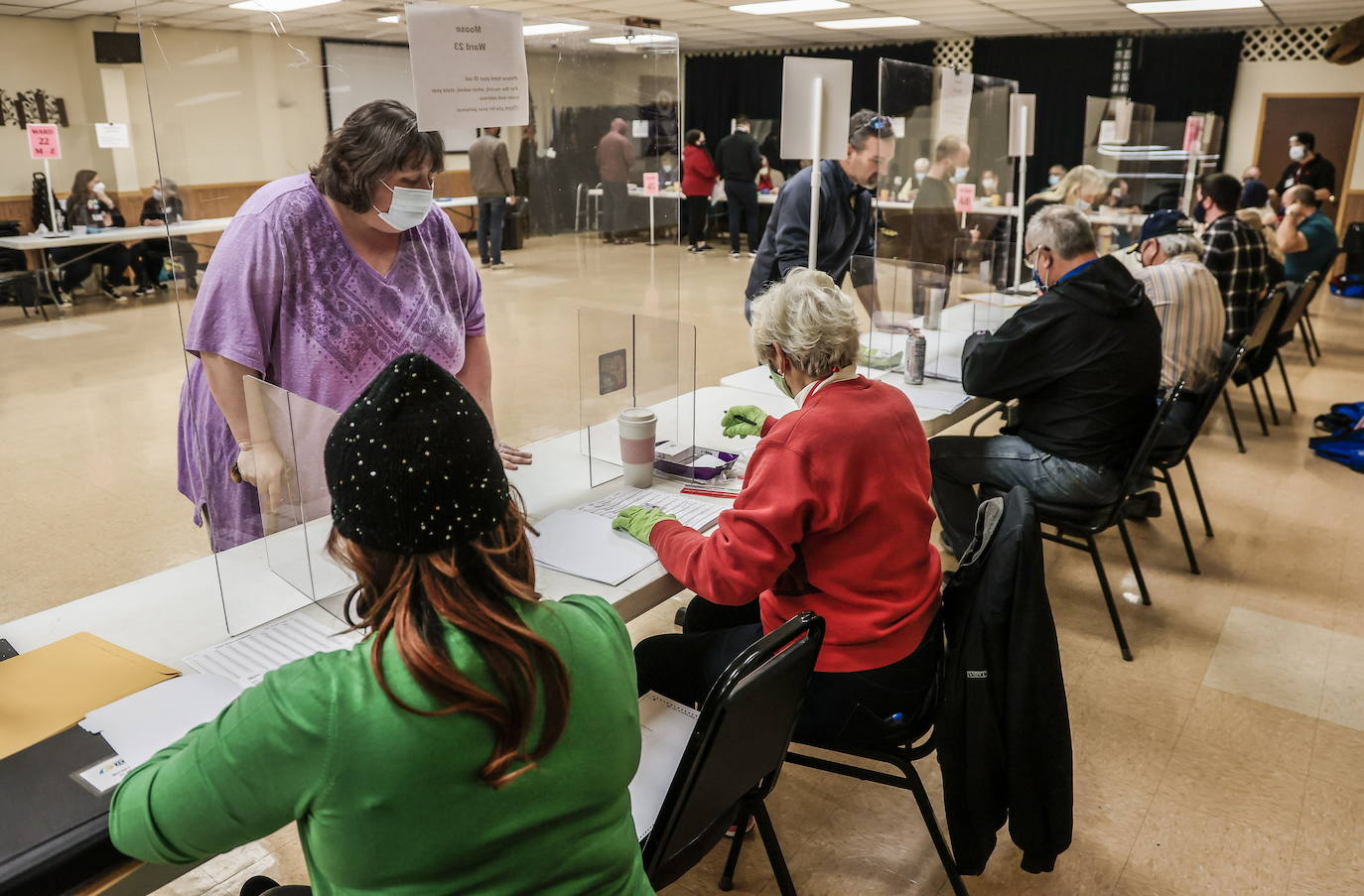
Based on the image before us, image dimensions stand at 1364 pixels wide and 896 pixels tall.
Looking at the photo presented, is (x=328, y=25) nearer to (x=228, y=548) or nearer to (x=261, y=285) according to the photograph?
(x=261, y=285)

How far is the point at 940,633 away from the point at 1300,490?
119 inches

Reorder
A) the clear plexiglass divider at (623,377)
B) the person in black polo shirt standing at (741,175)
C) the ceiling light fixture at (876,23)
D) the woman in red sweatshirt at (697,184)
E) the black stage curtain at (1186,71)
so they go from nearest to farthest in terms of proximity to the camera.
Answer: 1. the clear plexiglass divider at (623,377)
2. the ceiling light fixture at (876,23)
3. the black stage curtain at (1186,71)
4. the person in black polo shirt standing at (741,175)
5. the woman in red sweatshirt at (697,184)

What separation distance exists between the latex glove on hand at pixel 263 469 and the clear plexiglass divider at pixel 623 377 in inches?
27.3

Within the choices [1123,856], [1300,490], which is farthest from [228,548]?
[1300,490]

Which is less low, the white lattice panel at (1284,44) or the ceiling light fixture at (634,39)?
the white lattice panel at (1284,44)

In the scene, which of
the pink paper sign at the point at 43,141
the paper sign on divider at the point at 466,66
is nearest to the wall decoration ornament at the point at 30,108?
the pink paper sign at the point at 43,141

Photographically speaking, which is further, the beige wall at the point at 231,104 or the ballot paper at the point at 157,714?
the beige wall at the point at 231,104

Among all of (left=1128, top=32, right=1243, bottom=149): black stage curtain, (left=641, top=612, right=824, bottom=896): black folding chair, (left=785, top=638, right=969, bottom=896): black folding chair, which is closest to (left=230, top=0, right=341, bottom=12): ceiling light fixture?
(left=641, top=612, right=824, bottom=896): black folding chair

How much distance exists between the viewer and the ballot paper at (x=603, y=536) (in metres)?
1.67

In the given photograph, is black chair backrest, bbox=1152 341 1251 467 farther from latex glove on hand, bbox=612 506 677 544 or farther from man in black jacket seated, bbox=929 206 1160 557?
latex glove on hand, bbox=612 506 677 544

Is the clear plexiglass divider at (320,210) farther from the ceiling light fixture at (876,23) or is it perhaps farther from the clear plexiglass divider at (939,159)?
the ceiling light fixture at (876,23)

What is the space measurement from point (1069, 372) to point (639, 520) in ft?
4.80

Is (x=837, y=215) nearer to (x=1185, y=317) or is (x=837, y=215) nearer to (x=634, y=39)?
(x=1185, y=317)

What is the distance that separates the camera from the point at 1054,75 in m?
11.8
